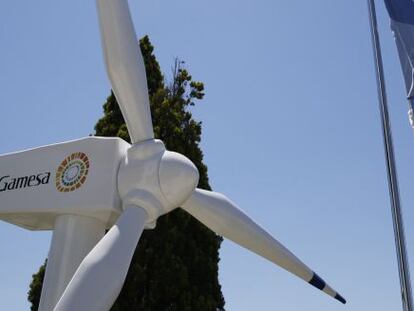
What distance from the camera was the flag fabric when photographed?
11.1m

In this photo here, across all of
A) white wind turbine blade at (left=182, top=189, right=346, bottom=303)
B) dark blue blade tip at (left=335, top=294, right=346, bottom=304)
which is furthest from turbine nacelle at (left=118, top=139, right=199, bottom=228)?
dark blue blade tip at (left=335, top=294, right=346, bottom=304)

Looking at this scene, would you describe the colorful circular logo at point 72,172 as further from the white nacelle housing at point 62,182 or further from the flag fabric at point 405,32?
the flag fabric at point 405,32

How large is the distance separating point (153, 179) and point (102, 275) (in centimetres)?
173

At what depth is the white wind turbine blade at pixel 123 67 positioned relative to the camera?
7.66 meters

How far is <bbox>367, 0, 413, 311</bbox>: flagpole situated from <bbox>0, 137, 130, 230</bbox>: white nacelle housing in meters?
4.89

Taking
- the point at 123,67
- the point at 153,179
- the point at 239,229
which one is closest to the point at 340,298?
the point at 239,229

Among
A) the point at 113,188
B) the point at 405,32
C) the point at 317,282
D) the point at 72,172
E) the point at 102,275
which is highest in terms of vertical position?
the point at 405,32

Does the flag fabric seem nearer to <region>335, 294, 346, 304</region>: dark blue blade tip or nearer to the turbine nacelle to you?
<region>335, 294, 346, 304</region>: dark blue blade tip

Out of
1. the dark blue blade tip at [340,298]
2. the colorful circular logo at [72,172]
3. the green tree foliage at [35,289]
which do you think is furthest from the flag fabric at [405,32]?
the green tree foliage at [35,289]

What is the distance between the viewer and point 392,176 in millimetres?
9750

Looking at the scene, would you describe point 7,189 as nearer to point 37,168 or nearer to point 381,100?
point 37,168

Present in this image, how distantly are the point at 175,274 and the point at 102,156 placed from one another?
781 cm

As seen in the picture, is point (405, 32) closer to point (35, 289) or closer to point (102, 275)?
point (102, 275)

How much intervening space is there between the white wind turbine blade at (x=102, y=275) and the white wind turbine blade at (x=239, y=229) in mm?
1710
